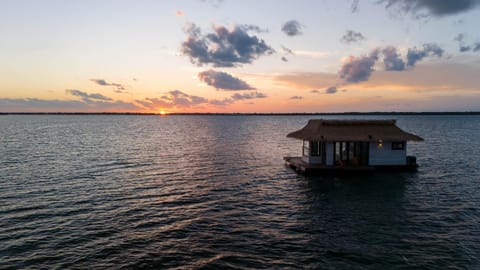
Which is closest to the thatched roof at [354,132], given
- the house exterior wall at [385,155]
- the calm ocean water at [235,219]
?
the house exterior wall at [385,155]

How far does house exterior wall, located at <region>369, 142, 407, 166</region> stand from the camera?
35469 millimetres

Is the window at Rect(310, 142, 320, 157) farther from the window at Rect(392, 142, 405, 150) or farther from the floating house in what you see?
the window at Rect(392, 142, 405, 150)

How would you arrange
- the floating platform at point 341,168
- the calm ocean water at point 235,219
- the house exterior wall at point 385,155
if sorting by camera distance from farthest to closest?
the house exterior wall at point 385,155 → the floating platform at point 341,168 → the calm ocean water at point 235,219

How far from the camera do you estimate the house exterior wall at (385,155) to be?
1396 inches

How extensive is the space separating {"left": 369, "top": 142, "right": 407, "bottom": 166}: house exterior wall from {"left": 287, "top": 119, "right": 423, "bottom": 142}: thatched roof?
3.80ft

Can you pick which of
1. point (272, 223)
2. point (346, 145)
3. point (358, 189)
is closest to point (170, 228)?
point (272, 223)

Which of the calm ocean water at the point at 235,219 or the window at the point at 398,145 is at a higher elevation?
the window at the point at 398,145

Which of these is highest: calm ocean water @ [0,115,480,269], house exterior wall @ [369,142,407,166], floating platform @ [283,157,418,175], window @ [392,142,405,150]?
window @ [392,142,405,150]

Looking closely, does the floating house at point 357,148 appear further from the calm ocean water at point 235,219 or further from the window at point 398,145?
the calm ocean water at point 235,219

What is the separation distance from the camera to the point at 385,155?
35.6 metres

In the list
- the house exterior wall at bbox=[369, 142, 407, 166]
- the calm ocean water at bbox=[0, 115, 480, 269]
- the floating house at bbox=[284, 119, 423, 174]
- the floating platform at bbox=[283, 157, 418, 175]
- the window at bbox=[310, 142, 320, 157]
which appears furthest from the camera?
the window at bbox=[310, 142, 320, 157]

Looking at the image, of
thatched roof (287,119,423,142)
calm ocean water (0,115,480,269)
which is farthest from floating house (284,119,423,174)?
calm ocean water (0,115,480,269)

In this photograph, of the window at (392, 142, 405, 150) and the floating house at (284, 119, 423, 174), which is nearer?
the floating house at (284, 119, 423, 174)

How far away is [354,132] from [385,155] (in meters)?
4.18
